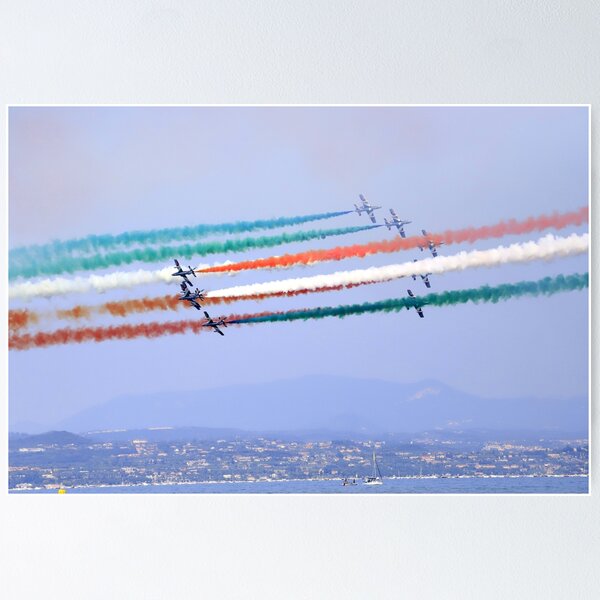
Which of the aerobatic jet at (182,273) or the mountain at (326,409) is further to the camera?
the aerobatic jet at (182,273)

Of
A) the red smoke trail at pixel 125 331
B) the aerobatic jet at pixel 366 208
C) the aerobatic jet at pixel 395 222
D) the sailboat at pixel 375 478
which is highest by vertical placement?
the aerobatic jet at pixel 366 208

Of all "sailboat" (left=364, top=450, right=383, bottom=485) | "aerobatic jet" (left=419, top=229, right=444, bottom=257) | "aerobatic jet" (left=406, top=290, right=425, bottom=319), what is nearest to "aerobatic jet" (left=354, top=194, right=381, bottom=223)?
"aerobatic jet" (left=419, top=229, right=444, bottom=257)

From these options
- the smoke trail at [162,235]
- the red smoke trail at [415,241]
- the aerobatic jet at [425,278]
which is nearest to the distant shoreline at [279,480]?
the aerobatic jet at [425,278]

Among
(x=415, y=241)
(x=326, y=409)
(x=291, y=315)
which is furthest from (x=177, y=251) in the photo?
(x=415, y=241)

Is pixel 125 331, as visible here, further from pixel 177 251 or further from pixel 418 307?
pixel 418 307

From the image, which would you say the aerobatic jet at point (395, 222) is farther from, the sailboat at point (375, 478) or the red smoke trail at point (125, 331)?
the sailboat at point (375, 478)

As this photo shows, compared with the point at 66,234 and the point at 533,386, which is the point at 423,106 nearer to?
the point at 533,386

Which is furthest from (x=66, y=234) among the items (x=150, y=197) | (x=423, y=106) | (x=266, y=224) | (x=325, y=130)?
(x=423, y=106)
